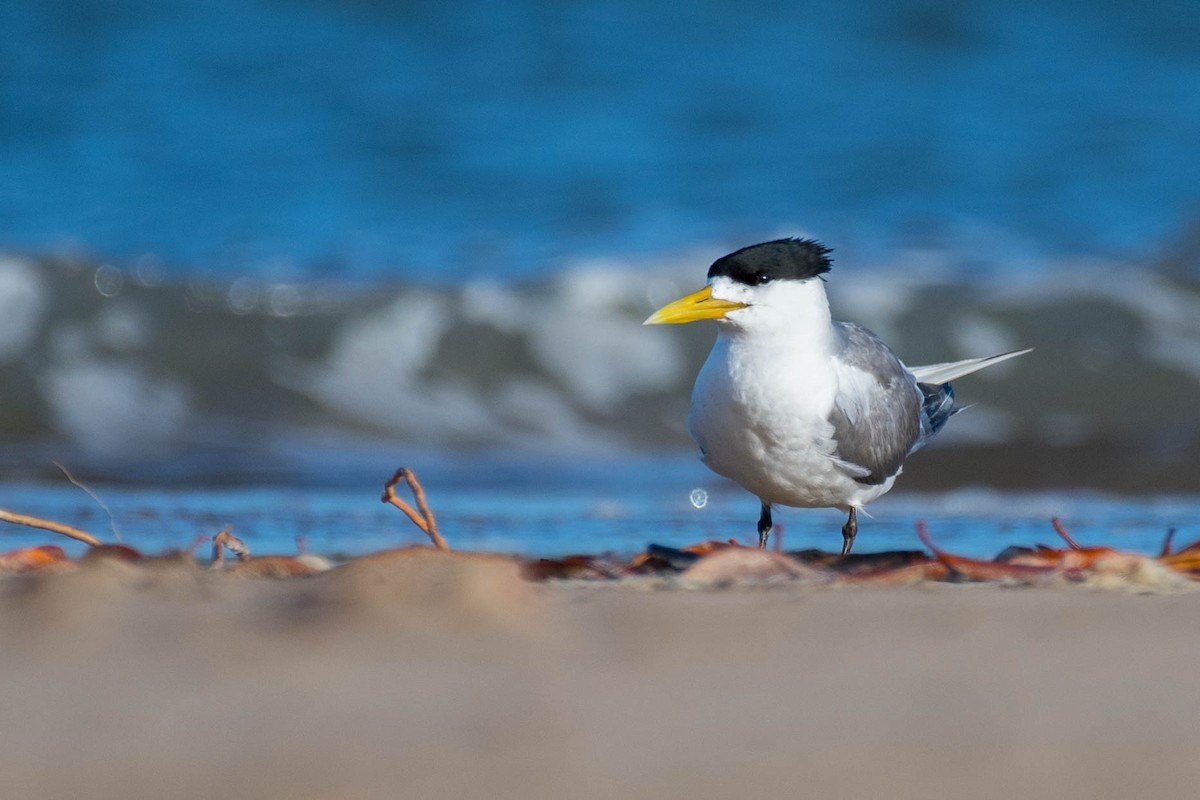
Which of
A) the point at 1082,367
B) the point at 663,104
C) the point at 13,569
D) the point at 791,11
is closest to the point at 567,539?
the point at 13,569

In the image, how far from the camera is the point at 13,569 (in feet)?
7.93

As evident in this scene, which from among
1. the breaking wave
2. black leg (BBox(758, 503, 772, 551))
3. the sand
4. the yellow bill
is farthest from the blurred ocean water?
the sand

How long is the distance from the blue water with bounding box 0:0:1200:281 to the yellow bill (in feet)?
19.1

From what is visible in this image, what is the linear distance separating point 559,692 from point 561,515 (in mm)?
3745

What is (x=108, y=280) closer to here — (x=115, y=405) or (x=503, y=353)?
(x=115, y=405)

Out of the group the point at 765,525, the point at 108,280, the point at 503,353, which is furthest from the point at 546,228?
the point at 765,525

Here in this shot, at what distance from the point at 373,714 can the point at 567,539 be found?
323 cm

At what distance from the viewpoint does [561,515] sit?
5.34 m

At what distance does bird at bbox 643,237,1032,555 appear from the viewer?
359cm

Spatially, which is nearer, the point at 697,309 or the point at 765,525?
the point at 697,309

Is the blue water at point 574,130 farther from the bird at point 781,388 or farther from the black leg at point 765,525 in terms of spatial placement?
the bird at point 781,388

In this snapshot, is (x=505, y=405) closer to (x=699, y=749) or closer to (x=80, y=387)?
(x=80, y=387)

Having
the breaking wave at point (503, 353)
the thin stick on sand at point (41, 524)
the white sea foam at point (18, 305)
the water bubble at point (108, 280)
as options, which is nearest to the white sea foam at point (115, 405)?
the breaking wave at point (503, 353)

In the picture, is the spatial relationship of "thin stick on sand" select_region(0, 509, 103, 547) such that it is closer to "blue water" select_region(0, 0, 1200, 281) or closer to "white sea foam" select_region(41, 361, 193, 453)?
"white sea foam" select_region(41, 361, 193, 453)
